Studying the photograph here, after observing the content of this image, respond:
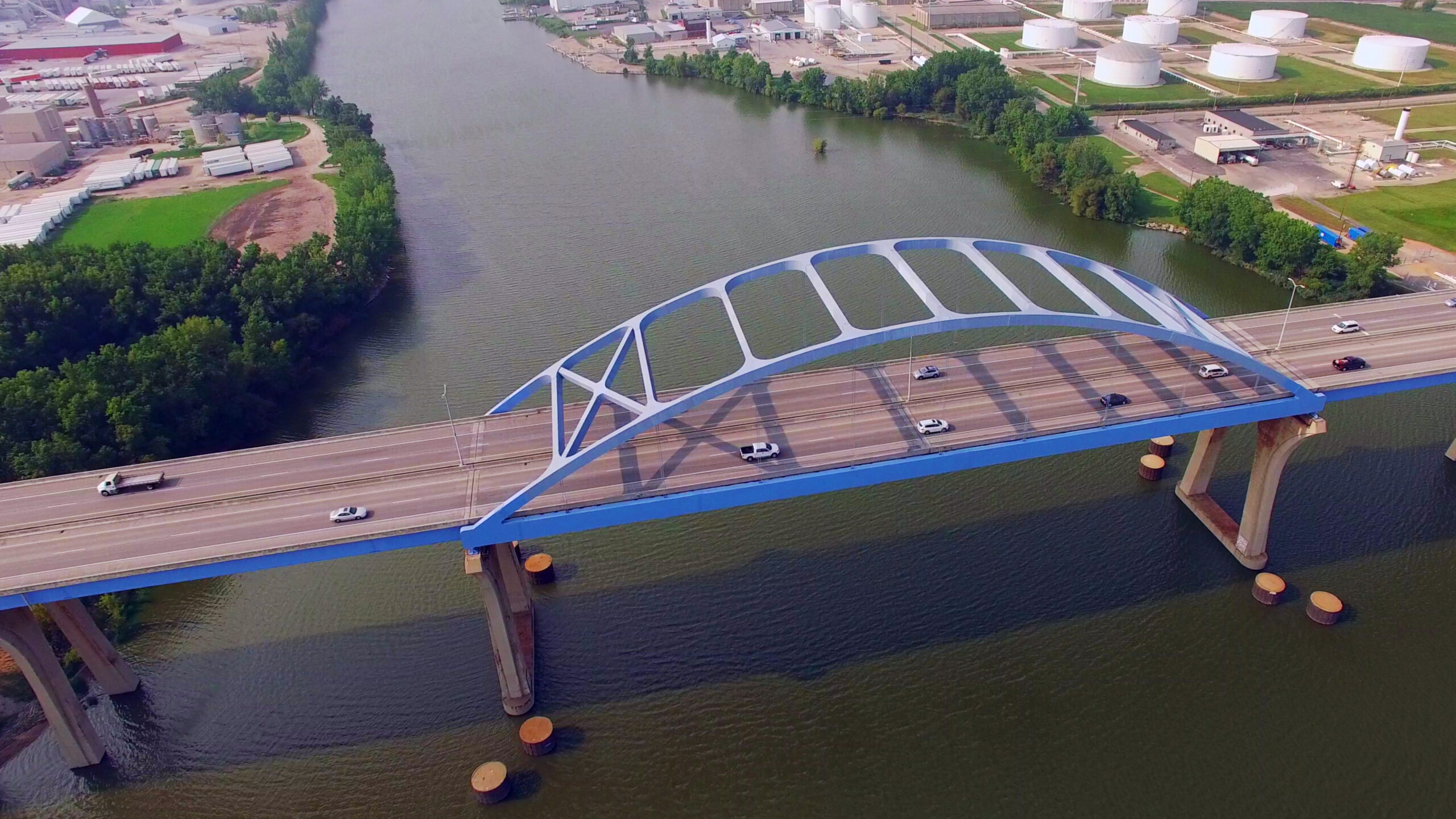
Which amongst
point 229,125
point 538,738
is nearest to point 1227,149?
point 538,738

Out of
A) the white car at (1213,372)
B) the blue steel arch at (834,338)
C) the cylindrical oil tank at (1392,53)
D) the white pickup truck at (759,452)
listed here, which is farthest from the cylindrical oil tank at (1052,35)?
the white pickup truck at (759,452)

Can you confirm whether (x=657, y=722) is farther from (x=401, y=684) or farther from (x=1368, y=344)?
(x=1368, y=344)

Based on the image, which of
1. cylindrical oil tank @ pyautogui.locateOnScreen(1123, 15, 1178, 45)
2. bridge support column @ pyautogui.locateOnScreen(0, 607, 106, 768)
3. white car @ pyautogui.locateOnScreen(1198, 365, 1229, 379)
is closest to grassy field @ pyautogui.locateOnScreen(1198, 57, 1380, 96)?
cylindrical oil tank @ pyautogui.locateOnScreen(1123, 15, 1178, 45)

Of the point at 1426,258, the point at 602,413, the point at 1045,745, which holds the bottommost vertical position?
the point at 1045,745

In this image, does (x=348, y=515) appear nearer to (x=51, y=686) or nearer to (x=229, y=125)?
(x=51, y=686)

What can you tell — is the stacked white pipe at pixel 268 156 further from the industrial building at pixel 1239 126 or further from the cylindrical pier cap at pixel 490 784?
the industrial building at pixel 1239 126

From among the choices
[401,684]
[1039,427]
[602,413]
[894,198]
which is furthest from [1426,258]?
[401,684]
